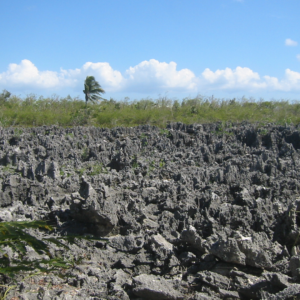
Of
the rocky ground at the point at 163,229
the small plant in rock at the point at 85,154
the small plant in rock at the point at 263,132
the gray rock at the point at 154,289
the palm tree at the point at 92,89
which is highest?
the palm tree at the point at 92,89

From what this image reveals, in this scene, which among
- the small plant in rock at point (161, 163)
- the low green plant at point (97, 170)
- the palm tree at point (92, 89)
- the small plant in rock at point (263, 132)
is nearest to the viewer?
the low green plant at point (97, 170)

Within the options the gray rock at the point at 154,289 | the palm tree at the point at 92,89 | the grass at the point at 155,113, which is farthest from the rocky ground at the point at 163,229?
the palm tree at the point at 92,89

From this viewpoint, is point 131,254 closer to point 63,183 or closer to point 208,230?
point 208,230

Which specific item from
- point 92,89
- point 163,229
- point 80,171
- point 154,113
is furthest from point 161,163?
point 92,89

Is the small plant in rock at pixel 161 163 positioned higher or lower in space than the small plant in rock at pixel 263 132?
lower

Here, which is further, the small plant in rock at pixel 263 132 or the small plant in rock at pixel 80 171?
the small plant in rock at pixel 263 132

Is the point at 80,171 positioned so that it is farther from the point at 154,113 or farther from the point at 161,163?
the point at 154,113

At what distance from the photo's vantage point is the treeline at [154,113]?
51.1 feet

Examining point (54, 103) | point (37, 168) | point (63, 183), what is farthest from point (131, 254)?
point (54, 103)

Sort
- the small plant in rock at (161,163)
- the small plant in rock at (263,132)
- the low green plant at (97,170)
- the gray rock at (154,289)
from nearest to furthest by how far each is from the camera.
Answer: the gray rock at (154,289)
the low green plant at (97,170)
the small plant in rock at (161,163)
the small plant in rock at (263,132)

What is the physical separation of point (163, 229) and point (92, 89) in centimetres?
1780

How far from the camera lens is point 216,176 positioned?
5891 mm

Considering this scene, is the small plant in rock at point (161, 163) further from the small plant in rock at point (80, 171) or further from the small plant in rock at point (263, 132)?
the small plant in rock at point (263, 132)

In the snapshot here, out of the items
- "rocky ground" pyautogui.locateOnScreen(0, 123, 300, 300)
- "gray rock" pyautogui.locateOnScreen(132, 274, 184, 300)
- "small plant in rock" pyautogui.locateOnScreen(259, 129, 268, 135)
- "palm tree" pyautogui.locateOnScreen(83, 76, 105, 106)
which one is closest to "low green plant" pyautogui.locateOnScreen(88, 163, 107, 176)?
"rocky ground" pyautogui.locateOnScreen(0, 123, 300, 300)
